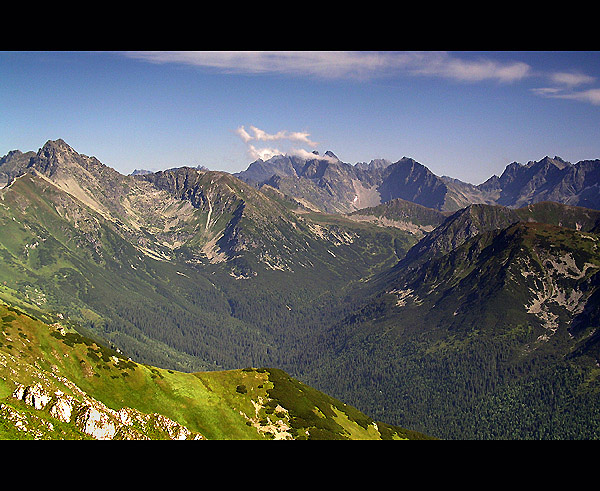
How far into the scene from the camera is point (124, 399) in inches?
3713

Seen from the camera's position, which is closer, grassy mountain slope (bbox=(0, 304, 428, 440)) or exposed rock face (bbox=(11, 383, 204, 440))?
exposed rock face (bbox=(11, 383, 204, 440))

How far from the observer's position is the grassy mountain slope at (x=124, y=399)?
6894 centimetres

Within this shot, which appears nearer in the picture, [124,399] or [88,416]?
[88,416]

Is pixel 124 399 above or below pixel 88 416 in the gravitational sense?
below

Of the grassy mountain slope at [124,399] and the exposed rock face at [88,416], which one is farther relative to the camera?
the grassy mountain slope at [124,399]

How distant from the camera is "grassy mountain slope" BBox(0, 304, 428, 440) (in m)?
68.9
